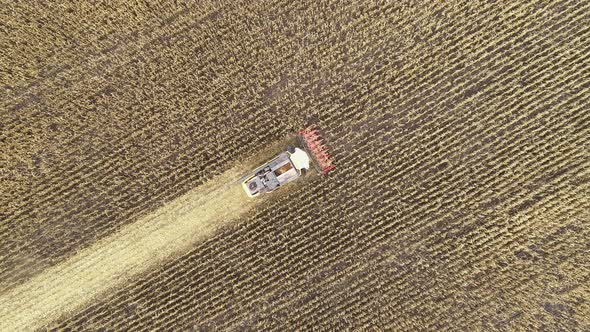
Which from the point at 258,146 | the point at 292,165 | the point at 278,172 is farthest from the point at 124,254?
the point at 292,165

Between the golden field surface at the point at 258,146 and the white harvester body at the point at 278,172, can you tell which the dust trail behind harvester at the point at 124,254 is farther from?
the white harvester body at the point at 278,172

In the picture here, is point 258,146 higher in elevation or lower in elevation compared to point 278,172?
higher

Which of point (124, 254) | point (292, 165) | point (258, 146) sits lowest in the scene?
point (292, 165)

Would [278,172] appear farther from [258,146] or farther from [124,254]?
[124,254]

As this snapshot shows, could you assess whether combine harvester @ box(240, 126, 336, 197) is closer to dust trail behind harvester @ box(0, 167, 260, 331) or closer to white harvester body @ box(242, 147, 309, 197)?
white harvester body @ box(242, 147, 309, 197)

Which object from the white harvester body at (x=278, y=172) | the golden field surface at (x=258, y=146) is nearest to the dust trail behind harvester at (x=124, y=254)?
the golden field surface at (x=258, y=146)

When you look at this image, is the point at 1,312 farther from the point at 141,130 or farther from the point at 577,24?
the point at 577,24

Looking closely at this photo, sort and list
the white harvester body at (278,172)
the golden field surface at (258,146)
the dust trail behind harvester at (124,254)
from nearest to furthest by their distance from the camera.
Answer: the white harvester body at (278,172), the golden field surface at (258,146), the dust trail behind harvester at (124,254)
